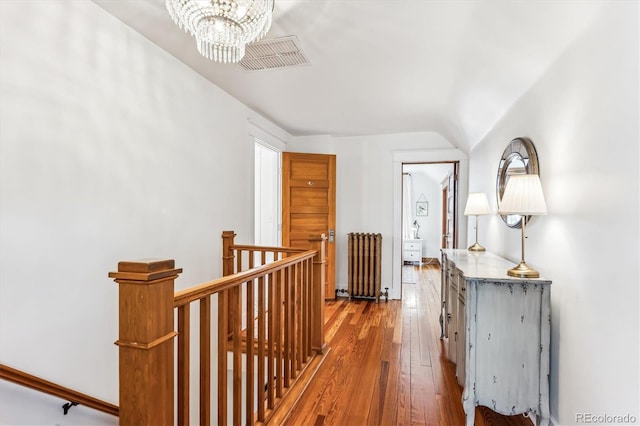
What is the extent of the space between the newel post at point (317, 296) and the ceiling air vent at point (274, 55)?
145 cm

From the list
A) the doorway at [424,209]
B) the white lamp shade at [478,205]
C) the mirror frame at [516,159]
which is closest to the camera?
the mirror frame at [516,159]

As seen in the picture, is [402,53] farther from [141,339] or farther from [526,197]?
[141,339]

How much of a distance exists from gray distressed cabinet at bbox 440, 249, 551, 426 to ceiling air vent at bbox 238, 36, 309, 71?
194cm

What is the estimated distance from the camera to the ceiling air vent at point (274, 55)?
88.6 inches

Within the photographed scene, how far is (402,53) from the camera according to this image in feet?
7.85

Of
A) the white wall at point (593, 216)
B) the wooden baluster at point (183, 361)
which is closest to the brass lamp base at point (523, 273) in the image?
the white wall at point (593, 216)

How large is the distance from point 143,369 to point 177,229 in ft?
5.71

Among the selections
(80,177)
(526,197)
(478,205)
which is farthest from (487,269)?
(80,177)

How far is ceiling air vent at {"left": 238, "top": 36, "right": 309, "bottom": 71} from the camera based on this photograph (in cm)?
225

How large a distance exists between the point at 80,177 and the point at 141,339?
1315 millimetres

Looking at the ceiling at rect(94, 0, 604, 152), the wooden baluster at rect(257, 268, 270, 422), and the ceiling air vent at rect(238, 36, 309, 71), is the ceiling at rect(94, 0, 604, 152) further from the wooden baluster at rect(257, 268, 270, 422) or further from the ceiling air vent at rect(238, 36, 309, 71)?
the wooden baluster at rect(257, 268, 270, 422)

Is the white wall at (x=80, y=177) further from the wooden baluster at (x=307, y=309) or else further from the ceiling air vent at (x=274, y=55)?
the wooden baluster at (x=307, y=309)

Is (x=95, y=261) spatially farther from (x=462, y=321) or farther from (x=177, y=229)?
(x=462, y=321)

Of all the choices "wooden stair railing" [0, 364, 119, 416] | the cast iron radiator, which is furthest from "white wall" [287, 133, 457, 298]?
"wooden stair railing" [0, 364, 119, 416]
